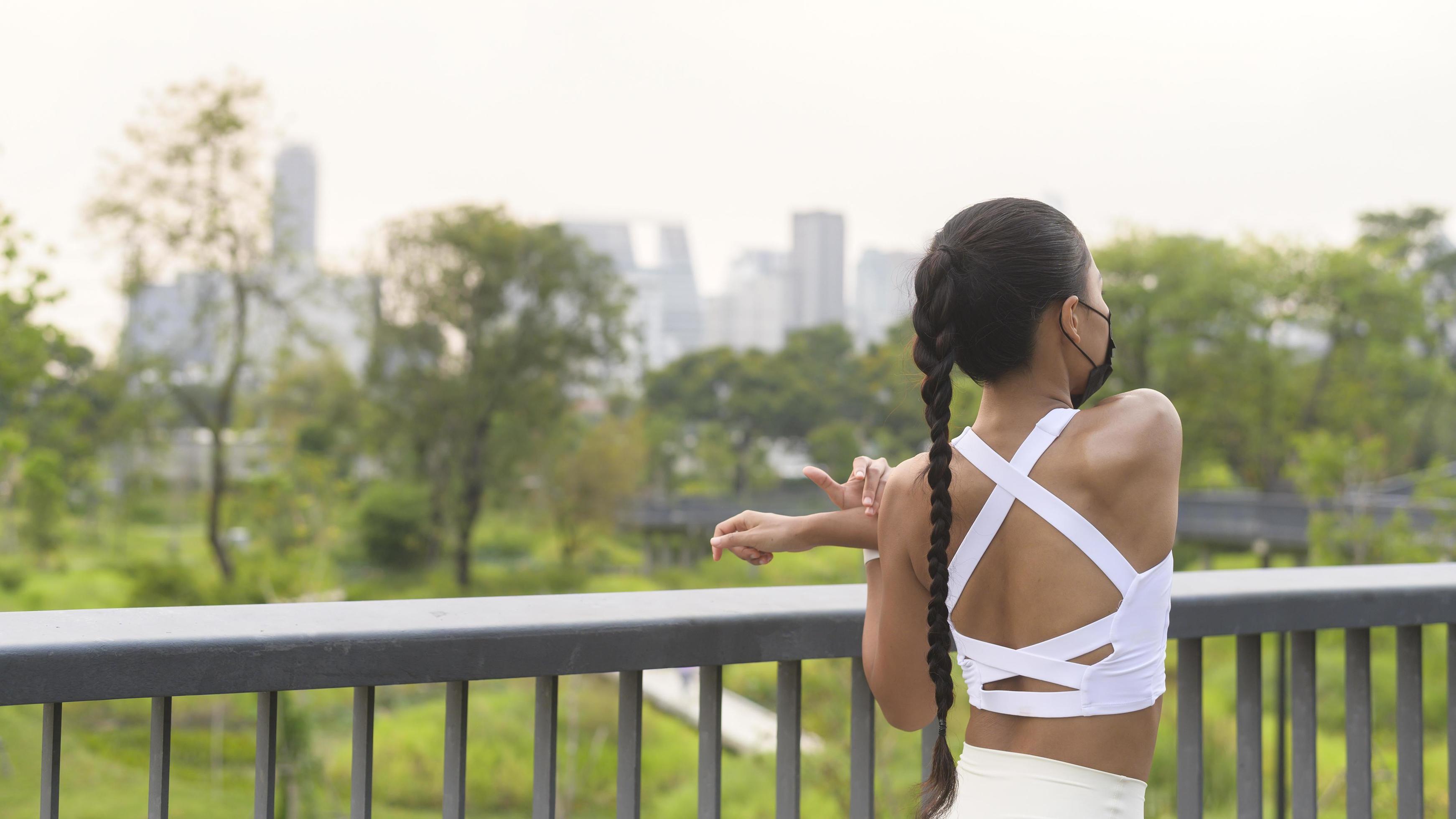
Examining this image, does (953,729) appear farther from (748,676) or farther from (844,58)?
(844,58)

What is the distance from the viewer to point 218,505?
20.7m

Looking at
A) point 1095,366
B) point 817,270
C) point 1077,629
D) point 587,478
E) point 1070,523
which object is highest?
point 817,270

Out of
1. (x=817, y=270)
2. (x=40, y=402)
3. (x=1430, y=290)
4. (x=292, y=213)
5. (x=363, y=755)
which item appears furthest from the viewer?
(x=817, y=270)

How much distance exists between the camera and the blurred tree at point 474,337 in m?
24.4

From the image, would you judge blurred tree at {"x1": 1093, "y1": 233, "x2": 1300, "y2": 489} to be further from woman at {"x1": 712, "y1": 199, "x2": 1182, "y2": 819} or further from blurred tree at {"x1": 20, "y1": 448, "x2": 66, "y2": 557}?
woman at {"x1": 712, "y1": 199, "x2": 1182, "y2": 819}

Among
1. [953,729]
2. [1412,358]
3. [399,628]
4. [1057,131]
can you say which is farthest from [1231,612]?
[1057,131]

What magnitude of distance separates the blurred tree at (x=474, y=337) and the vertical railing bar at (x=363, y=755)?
24.0 m

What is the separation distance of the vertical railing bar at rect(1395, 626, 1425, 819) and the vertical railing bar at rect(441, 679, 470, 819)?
4.30 ft

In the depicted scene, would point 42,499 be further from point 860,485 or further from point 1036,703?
point 1036,703

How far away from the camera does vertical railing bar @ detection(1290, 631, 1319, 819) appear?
153 centimetres

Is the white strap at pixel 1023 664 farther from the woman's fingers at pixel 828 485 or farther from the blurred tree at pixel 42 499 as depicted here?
the blurred tree at pixel 42 499

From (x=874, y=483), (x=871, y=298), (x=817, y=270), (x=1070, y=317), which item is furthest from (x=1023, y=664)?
(x=817, y=270)

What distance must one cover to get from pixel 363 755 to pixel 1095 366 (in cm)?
87

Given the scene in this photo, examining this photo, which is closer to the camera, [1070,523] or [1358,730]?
[1070,523]
